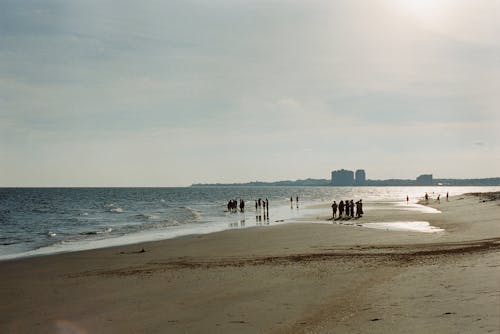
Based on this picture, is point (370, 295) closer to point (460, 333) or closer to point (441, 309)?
point (441, 309)

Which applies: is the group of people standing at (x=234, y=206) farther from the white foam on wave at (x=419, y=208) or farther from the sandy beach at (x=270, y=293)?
the sandy beach at (x=270, y=293)

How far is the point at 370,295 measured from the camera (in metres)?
11.1

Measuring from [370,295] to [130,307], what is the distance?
19.5ft

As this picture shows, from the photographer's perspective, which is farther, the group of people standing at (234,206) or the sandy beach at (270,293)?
the group of people standing at (234,206)

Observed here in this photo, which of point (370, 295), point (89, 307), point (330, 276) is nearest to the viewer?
point (370, 295)

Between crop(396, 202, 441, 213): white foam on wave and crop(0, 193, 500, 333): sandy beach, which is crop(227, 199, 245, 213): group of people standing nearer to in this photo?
crop(396, 202, 441, 213): white foam on wave

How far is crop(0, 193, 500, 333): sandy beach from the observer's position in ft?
30.1

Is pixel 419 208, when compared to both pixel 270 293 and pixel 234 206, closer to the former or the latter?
pixel 234 206

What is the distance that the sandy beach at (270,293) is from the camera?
9.16 meters

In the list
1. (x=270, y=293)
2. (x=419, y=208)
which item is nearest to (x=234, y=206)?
(x=419, y=208)

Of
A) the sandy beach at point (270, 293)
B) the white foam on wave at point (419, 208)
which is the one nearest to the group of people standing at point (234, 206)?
the white foam on wave at point (419, 208)

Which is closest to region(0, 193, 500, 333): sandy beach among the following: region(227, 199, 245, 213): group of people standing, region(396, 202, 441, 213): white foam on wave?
region(396, 202, 441, 213): white foam on wave

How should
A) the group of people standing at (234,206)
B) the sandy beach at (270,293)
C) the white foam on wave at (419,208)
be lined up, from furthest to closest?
1. the group of people standing at (234,206)
2. the white foam on wave at (419,208)
3. the sandy beach at (270,293)

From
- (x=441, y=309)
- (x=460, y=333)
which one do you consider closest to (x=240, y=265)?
(x=441, y=309)
